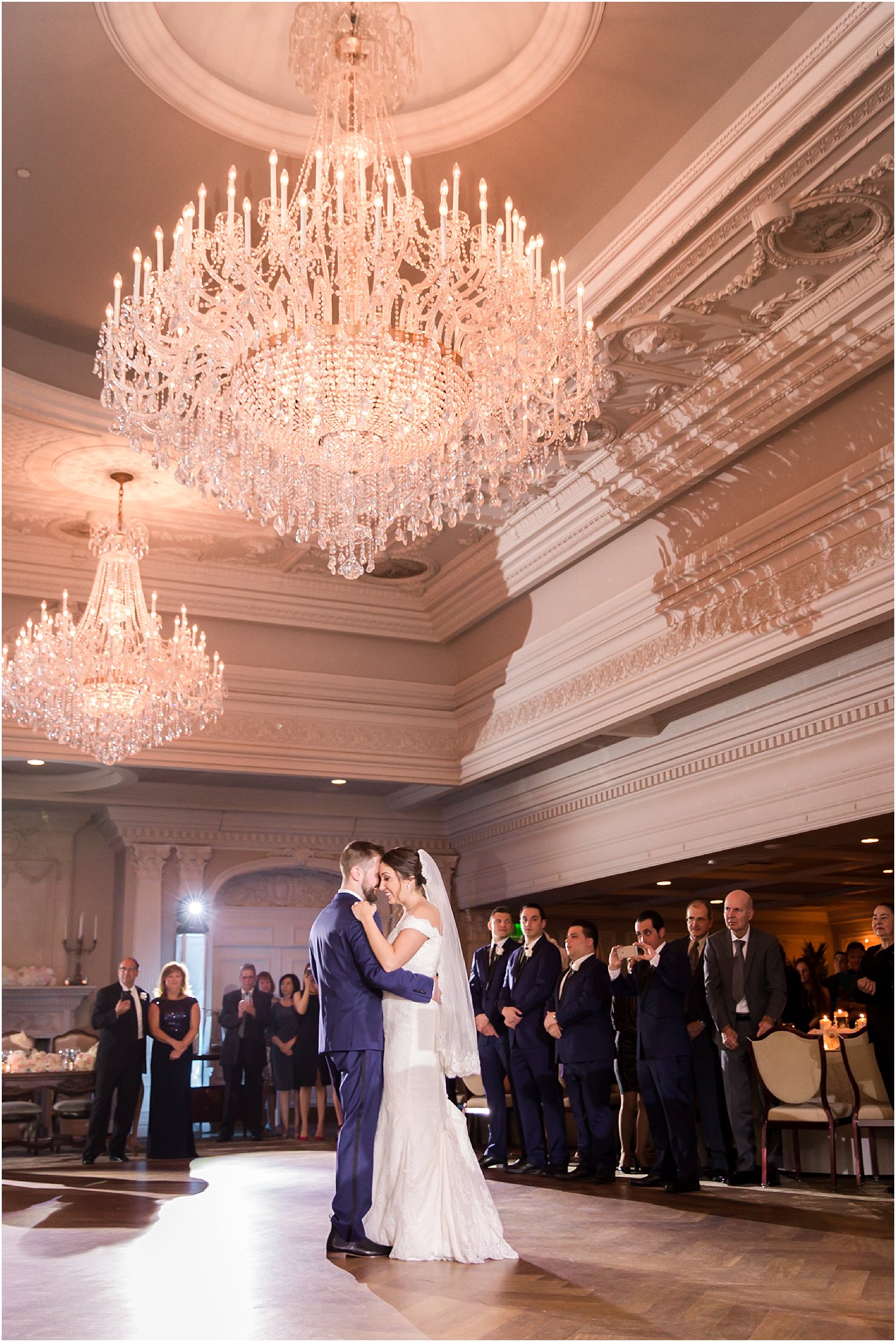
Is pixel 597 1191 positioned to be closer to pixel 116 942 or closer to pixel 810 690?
pixel 810 690

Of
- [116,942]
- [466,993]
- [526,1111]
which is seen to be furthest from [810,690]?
[116,942]

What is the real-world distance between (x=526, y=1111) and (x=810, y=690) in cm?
353

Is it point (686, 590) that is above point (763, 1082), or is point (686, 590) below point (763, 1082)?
above

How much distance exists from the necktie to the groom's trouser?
3.38 m

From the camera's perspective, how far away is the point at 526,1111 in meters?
8.24

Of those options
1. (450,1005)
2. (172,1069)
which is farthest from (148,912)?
(450,1005)

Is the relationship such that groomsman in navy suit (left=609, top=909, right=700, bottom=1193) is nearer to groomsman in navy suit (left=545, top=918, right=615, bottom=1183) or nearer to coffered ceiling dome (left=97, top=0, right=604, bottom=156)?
groomsman in navy suit (left=545, top=918, right=615, bottom=1183)

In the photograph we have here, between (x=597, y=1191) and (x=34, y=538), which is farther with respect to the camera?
(x=34, y=538)

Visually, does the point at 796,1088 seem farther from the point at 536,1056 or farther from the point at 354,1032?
the point at 354,1032

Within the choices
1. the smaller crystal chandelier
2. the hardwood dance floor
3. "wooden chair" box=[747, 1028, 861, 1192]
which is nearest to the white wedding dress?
the hardwood dance floor

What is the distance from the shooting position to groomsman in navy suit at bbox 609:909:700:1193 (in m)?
6.94

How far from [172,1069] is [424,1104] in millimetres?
5914

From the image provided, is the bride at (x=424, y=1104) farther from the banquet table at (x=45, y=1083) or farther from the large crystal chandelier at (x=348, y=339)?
the banquet table at (x=45, y=1083)

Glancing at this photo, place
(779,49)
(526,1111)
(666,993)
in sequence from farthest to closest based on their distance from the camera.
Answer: (526,1111) < (666,993) < (779,49)
